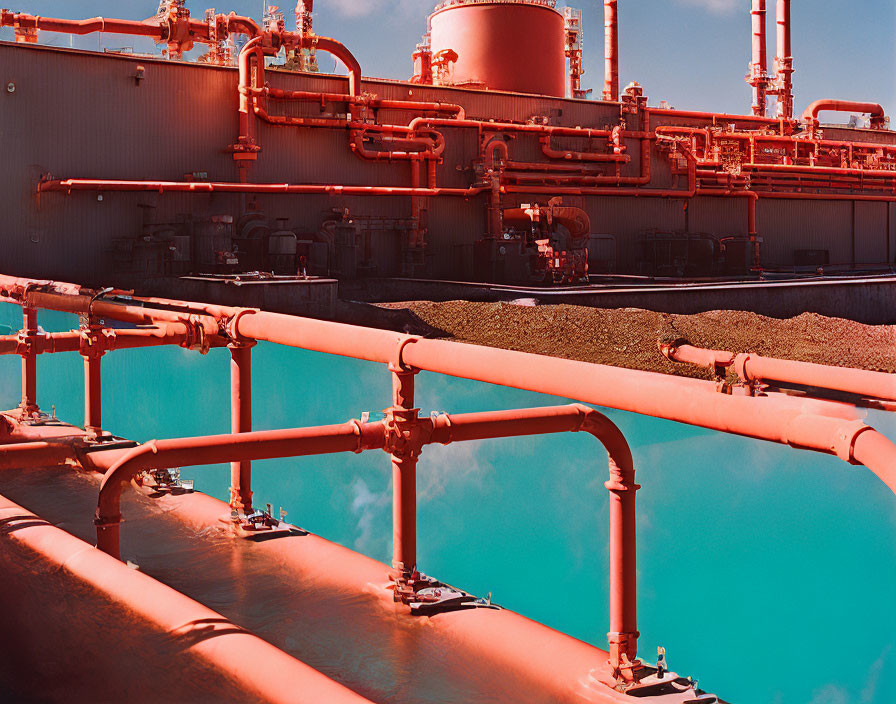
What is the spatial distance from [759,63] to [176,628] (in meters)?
38.7

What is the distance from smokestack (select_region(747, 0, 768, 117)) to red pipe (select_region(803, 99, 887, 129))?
3.03m

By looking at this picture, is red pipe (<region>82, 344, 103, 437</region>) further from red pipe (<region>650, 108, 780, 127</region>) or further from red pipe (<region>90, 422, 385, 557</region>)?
red pipe (<region>650, 108, 780, 127</region>)

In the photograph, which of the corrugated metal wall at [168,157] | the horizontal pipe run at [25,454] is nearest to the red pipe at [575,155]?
the corrugated metal wall at [168,157]

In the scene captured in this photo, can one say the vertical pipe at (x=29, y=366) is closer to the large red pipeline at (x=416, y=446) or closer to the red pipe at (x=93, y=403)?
the red pipe at (x=93, y=403)

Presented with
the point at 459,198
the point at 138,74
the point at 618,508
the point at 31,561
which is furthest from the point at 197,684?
the point at 459,198

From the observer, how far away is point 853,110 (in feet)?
115

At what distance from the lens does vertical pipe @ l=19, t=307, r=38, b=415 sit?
6758mm

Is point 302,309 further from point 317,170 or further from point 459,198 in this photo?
point 459,198

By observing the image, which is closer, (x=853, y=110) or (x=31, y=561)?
(x=31, y=561)

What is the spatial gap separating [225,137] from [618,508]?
19.1 m

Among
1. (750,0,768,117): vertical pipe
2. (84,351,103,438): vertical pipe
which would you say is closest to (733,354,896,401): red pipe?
(84,351,103,438): vertical pipe

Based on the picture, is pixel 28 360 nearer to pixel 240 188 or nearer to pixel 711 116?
pixel 240 188

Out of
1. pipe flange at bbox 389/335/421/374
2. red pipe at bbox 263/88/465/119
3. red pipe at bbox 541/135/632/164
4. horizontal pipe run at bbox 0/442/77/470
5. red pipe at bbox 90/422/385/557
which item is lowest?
horizontal pipe run at bbox 0/442/77/470

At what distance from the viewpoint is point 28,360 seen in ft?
24.2
